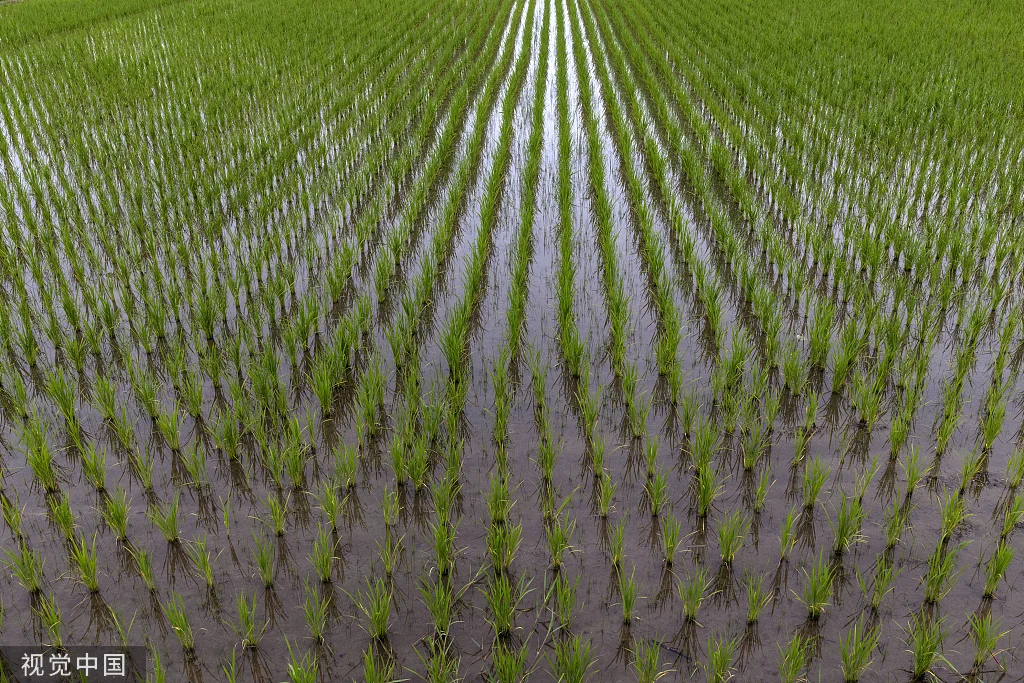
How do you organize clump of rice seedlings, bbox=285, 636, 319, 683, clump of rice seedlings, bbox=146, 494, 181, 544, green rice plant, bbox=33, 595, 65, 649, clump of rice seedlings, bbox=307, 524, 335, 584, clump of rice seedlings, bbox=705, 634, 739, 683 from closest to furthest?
clump of rice seedlings, bbox=285, 636, 319, 683
clump of rice seedlings, bbox=705, 634, 739, 683
green rice plant, bbox=33, 595, 65, 649
clump of rice seedlings, bbox=307, 524, 335, 584
clump of rice seedlings, bbox=146, 494, 181, 544

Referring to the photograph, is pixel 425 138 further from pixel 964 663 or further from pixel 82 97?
pixel 964 663

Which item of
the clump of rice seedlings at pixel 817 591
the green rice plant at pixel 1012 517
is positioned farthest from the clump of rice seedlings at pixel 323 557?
the green rice plant at pixel 1012 517

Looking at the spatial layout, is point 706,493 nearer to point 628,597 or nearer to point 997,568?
point 628,597

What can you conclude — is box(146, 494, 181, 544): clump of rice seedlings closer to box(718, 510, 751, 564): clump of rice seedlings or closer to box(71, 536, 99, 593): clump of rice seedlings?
box(71, 536, 99, 593): clump of rice seedlings

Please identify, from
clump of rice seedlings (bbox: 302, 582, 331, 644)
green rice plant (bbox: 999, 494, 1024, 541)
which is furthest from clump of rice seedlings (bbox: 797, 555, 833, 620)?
clump of rice seedlings (bbox: 302, 582, 331, 644)

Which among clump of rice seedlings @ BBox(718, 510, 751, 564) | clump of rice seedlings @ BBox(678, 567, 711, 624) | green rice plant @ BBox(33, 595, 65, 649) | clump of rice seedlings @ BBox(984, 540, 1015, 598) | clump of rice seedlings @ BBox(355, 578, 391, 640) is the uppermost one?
clump of rice seedlings @ BBox(984, 540, 1015, 598)

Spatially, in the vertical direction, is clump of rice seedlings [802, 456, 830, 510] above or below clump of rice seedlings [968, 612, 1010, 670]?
above
